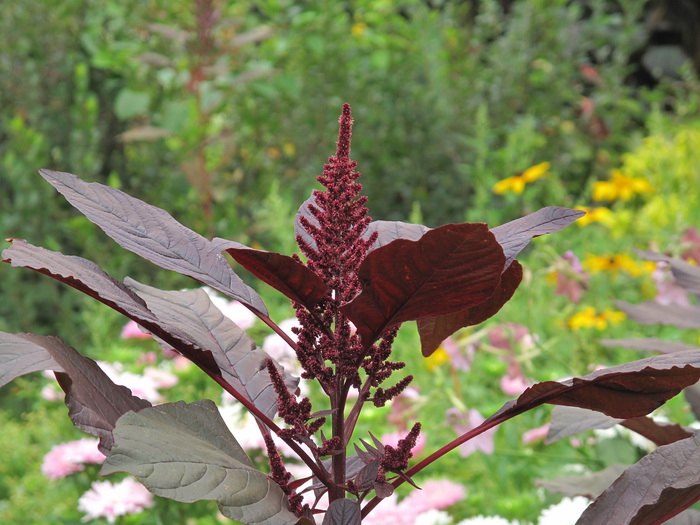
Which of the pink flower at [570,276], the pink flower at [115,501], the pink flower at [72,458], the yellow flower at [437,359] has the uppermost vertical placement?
the pink flower at [570,276]

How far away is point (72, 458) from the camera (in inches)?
51.9

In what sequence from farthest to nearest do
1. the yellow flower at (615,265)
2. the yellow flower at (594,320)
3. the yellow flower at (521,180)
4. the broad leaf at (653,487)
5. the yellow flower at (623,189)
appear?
1. the yellow flower at (623,189)
2. the yellow flower at (521,180)
3. the yellow flower at (615,265)
4. the yellow flower at (594,320)
5. the broad leaf at (653,487)

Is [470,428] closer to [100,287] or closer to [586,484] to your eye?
[586,484]

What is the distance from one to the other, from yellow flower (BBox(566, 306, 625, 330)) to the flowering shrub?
5.79ft

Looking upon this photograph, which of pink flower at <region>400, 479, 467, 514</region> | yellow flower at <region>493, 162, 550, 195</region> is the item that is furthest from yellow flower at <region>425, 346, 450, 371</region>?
yellow flower at <region>493, 162, 550, 195</region>

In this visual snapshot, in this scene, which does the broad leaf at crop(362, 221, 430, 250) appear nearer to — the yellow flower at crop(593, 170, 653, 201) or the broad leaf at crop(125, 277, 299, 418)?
the broad leaf at crop(125, 277, 299, 418)

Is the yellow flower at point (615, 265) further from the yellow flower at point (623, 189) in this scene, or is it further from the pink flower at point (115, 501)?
the pink flower at point (115, 501)

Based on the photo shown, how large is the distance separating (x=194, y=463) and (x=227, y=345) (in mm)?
198

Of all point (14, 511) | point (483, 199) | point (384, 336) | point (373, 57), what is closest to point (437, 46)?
point (373, 57)

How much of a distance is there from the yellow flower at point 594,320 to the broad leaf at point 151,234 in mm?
1818

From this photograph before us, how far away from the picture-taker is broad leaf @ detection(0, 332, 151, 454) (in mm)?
539

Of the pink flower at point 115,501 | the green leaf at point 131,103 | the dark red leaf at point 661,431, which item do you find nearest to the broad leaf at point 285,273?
the dark red leaf at point 661,431

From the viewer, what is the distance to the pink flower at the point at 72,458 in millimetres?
1326

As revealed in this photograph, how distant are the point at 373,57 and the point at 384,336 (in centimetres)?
372
